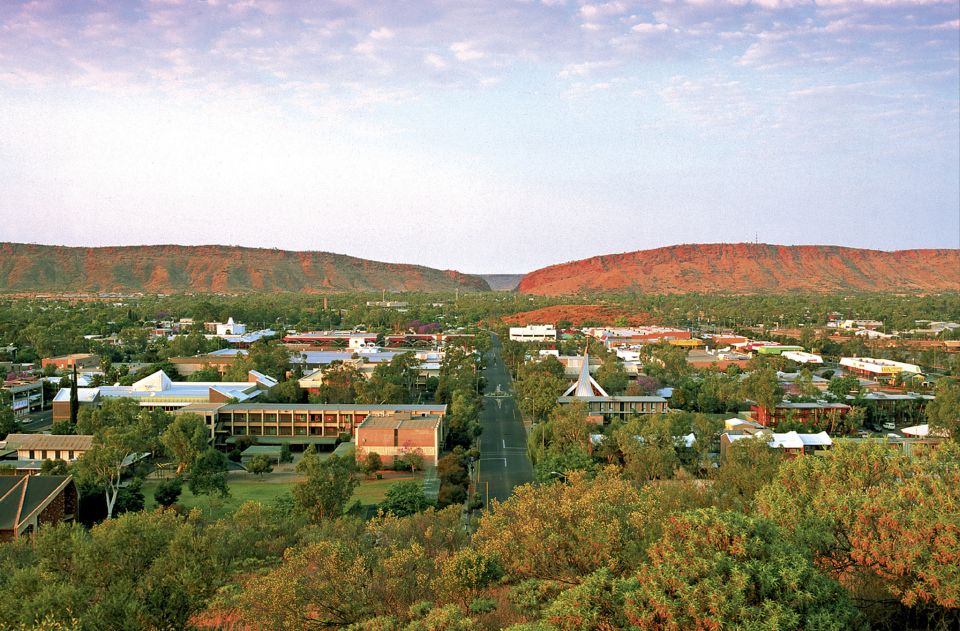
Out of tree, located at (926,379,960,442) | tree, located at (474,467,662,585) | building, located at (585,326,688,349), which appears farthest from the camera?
building, located at (585,326,688,349)

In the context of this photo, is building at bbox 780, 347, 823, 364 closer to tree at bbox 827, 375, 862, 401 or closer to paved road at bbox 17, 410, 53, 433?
tree at bbox 827, 375, 862, 401

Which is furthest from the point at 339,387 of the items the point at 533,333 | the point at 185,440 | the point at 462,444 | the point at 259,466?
the point at 533,333

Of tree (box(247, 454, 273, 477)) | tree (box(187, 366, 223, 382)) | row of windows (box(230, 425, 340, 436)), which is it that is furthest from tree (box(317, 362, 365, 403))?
tree (box(247, 454, 273, 477))

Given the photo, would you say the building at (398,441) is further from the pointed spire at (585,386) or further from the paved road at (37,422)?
the paved road at (37,422)

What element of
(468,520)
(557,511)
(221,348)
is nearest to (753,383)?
(468,520)

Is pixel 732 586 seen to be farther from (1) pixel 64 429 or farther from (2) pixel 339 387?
(2) pixel 339 387

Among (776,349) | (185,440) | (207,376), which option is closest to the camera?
(185,440)
